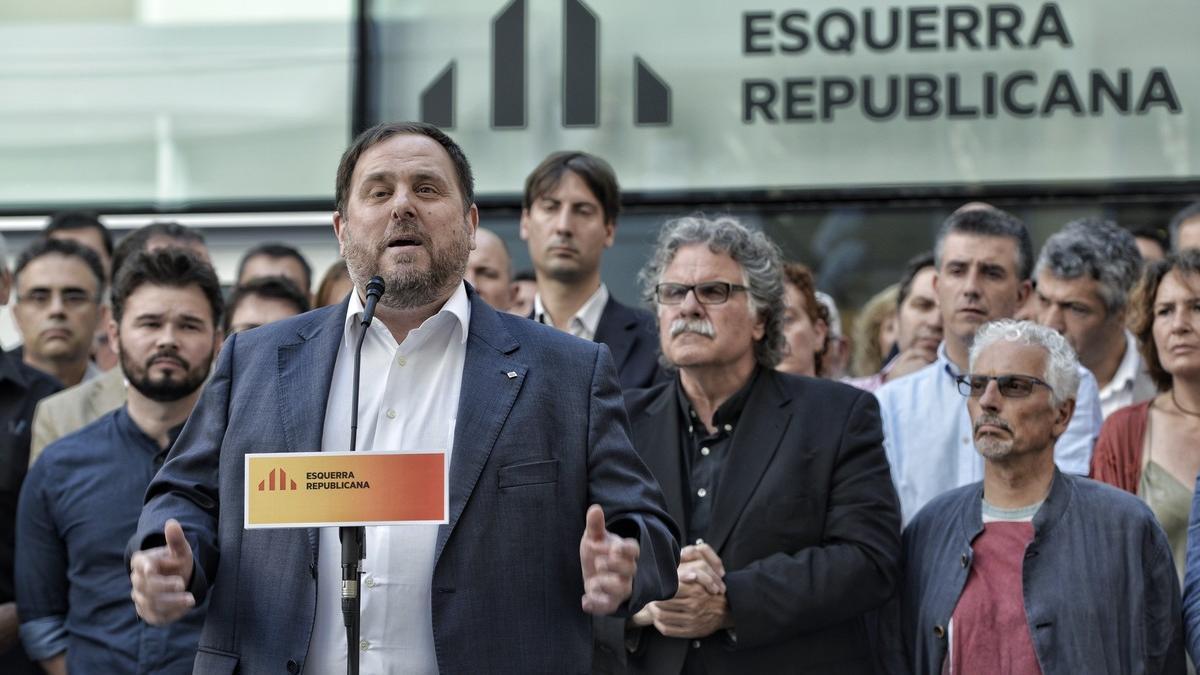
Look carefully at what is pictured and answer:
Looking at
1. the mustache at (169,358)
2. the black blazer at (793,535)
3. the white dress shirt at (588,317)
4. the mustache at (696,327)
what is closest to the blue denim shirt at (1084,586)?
the black blazer at (793,535)

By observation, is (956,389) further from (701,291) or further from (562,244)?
(562,244)

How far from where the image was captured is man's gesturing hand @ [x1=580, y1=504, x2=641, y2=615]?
3.15m

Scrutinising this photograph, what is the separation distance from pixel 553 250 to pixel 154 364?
1.49m

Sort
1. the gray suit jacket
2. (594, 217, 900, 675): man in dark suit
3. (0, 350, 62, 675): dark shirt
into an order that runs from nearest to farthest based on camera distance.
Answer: the gray suit jacket < (594, 217, 900, 675): man in dark suit < (0, 350, 62, 675): dark shirt

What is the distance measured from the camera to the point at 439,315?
11.8 ft

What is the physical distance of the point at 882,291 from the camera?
830cm

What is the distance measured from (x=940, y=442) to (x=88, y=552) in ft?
8.92

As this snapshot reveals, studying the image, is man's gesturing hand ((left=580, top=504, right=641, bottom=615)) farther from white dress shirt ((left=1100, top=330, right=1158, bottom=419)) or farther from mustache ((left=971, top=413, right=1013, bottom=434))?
white dress shirt ((left=1100, top=330, right=1158, bottom=419))

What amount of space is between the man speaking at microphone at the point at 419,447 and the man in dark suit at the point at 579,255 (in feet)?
7.19

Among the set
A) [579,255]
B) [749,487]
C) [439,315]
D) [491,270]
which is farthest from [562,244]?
[439,315]

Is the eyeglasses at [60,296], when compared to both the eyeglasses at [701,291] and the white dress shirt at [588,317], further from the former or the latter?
the eyeglasses at [701,291]

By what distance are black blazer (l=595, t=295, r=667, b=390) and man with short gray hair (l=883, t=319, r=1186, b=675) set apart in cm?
115

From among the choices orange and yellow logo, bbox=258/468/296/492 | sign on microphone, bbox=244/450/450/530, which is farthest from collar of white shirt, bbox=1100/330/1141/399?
orange and yellow logo, bbox=258/468/296/492

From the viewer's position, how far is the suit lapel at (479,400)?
11.1 ft
